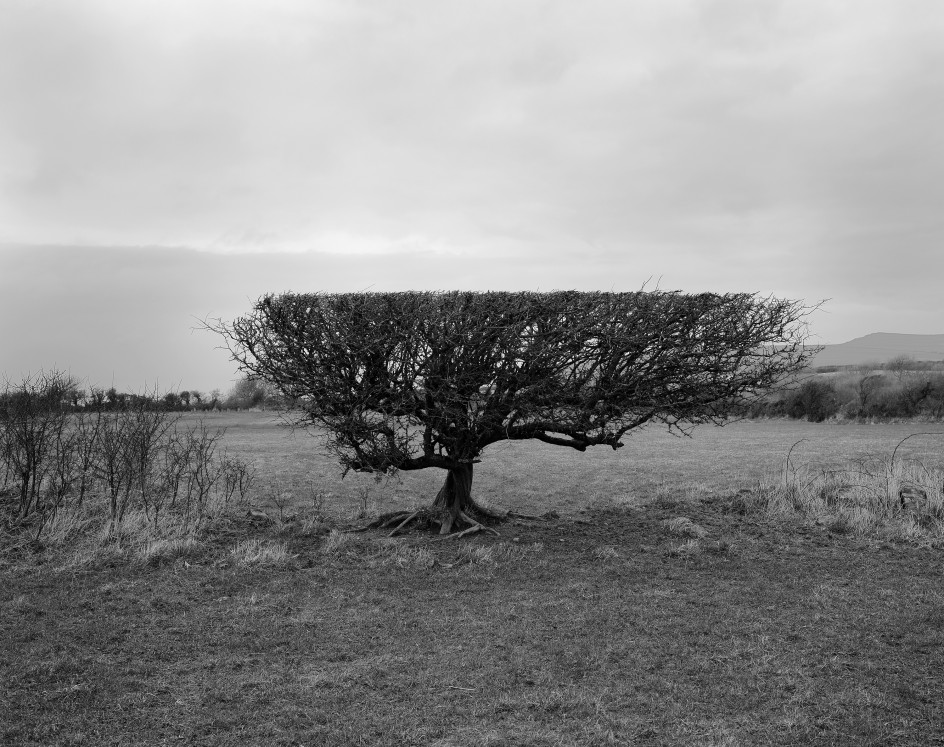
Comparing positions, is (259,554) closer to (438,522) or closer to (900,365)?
(438,522)

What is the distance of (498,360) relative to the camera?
941cm

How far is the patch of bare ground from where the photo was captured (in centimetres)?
500

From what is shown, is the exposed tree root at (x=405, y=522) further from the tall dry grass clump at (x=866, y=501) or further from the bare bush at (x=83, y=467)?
the tall dry grass clump at (x=866, y=501)

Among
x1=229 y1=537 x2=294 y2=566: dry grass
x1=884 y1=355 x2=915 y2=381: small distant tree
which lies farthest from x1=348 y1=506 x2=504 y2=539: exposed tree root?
x1=884 y1=355 x2=915 y2=381: small distant tree

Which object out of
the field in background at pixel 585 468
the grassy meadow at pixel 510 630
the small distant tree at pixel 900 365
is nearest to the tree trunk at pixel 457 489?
the grassy meadow at pixel 510 630

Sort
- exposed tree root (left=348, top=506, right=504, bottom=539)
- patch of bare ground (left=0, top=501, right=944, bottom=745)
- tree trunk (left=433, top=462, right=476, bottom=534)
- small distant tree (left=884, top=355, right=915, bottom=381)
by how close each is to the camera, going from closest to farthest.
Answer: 1. patch of bare ground (left=0, top=501, right=944, bottom=745)
2. exposed tree root (left=348, top=506, right=504, bottom=539)
3. tree trunk (left=433, top=462, right=476, bottom=534)
4. small distant tree (left=884, top=355, right=915, bottom=381)

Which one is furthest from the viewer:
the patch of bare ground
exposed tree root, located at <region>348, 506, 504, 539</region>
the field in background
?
the field in background

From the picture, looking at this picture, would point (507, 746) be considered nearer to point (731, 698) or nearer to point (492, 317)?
point (731, 698)

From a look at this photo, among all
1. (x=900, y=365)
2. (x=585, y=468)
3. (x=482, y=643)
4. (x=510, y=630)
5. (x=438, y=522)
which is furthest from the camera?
(x=900, y=365)

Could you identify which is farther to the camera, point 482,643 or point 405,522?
point 405,522

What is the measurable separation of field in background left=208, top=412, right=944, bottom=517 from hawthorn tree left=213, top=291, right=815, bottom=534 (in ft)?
4.20

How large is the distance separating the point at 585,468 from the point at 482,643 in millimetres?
13439

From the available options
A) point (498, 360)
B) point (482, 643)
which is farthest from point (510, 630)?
point (498, 360)

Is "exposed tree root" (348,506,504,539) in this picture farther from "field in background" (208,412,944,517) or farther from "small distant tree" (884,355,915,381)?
"small distant tree" (884,355,915,381)
